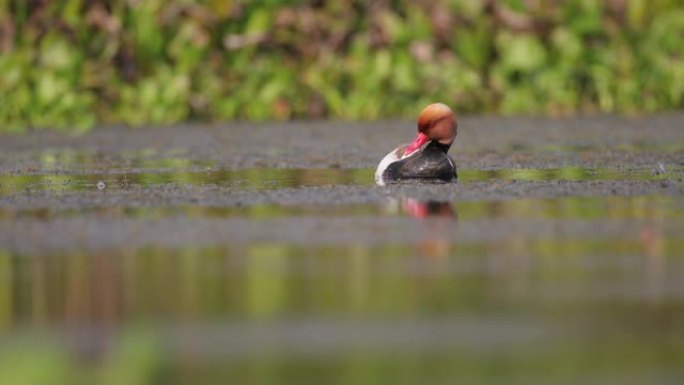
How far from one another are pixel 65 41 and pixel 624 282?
43.5 ft

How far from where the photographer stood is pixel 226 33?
1961cm

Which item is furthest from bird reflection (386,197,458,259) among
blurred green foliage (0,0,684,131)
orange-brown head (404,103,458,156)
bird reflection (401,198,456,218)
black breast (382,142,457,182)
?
blurred green foliage (0,0,684,131)

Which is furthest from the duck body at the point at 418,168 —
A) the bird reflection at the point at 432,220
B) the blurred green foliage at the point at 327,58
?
the blurred green foliage at the point at 327,58

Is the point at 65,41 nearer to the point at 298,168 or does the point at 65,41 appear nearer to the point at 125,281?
the point at 298,168

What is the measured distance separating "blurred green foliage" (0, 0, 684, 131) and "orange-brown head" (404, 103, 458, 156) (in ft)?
23.8

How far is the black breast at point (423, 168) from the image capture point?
10820 millimetres

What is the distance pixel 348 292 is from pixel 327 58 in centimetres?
1286

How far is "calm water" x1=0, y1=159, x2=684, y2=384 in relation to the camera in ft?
16.2

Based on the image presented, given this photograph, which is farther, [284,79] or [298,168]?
[284,79]

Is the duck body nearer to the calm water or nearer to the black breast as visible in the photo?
the black breast

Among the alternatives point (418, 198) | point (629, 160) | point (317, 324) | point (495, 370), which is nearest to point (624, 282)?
point (317, 324)

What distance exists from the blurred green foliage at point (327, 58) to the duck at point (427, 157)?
285 inches

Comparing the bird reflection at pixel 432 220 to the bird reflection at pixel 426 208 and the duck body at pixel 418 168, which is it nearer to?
the bird reflection at pixel 426 208

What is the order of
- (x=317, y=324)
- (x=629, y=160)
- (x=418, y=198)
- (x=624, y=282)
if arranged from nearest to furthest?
1. (x=317, y=324)
2. (x=624, y=282)
3. (x=418, y=198)
4. (x=629, y=160)
